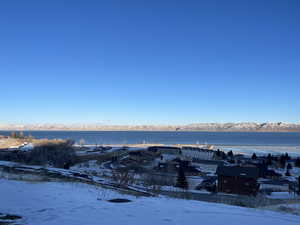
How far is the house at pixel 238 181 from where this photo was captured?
3002 centimetres

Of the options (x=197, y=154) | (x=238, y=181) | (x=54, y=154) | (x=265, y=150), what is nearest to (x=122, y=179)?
(x=238, y=181)

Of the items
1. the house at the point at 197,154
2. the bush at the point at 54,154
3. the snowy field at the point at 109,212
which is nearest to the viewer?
the snowy field at the point at 109,212

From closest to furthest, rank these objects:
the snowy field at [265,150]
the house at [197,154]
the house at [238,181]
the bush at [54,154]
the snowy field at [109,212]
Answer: the snowy field at [109,212] < the house at [238,181] < the bush at [54,154] < the house at [197,154] < the snowy field at [265,150]

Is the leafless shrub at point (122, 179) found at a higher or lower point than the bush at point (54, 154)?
higher

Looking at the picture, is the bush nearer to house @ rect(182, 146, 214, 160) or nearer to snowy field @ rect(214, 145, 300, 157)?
house @ rect(182, 146, 214, 160)

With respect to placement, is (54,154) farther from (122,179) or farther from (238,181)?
(238,181)

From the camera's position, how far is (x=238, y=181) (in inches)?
1214

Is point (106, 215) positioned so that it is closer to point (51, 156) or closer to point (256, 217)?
point (256, 217)

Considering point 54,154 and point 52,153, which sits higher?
point 52,153

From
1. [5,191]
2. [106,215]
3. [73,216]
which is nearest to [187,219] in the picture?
[106,215]

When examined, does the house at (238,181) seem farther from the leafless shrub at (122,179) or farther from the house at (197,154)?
the house at (197,154)

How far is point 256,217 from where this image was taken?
5.78m

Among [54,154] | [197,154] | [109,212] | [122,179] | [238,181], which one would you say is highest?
[109,212]

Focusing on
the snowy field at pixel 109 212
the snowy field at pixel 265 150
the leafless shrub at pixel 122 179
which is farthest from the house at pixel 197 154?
the snowy field at pixel 109 212
